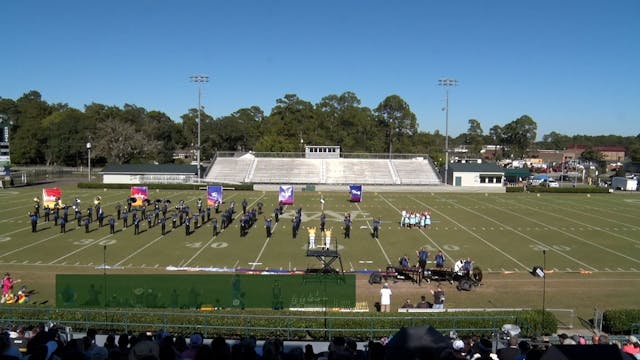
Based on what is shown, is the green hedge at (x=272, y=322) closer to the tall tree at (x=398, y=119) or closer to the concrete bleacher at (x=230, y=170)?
the concrete bleacher at (x=230, y=170)

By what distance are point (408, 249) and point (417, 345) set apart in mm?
16922

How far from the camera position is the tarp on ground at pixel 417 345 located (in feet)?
14.3

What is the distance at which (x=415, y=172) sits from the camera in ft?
187

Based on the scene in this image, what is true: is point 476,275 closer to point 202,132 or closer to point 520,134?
point 202,132

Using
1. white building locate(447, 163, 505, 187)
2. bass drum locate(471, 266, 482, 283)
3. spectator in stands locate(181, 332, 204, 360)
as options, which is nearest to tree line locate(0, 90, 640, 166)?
white building locate(447, 163, 505, 187)

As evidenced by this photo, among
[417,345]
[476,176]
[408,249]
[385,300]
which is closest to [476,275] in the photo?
[385,300]

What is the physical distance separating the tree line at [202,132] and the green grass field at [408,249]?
42501 mm

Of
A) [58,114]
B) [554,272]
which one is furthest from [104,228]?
[58,114]

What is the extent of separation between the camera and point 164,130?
3573 inches

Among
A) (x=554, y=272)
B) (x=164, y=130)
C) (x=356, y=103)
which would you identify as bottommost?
(x=554, y=272)

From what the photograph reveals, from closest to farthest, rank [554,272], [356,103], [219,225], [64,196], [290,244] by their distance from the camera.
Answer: [554,272]
[290,244]
[219,225]
[64,196]
[356,103]

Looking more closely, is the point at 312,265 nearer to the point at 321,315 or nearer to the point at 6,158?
the point at 321,315

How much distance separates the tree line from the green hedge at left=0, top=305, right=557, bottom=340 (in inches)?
2464

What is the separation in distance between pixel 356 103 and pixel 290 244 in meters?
86.5
